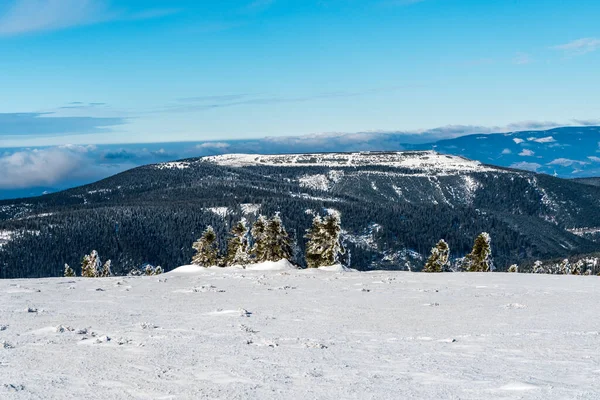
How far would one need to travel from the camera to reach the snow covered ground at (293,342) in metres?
12.7

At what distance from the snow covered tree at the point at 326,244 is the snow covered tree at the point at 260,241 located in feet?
18.2

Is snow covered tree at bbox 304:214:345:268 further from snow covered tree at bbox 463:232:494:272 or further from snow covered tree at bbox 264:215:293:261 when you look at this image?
snow covered tree at bbox 463:232:494:272

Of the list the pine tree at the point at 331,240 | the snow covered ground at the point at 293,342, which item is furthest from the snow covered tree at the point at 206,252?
the snow covered ground at the point at 293,342

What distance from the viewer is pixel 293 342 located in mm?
18188

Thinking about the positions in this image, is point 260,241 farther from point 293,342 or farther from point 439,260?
point 293,342

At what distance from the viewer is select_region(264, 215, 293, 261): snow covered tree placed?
64.4 m

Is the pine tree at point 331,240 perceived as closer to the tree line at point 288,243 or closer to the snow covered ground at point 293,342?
the tree line at point 288,243

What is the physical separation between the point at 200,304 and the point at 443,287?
1648 cm

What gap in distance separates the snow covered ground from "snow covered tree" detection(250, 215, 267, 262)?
31063mm

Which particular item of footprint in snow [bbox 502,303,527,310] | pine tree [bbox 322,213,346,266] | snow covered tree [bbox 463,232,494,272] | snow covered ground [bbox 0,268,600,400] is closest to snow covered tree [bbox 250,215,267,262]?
pine tree [bbox 322,213,346,266]

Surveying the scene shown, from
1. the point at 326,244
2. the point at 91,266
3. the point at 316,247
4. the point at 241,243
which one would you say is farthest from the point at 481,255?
the point at 91,266

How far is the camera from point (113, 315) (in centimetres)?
2209

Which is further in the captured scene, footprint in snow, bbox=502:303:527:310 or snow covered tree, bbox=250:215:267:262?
snow covered tree, bbox=250:215:267:262

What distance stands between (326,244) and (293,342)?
47.6m
